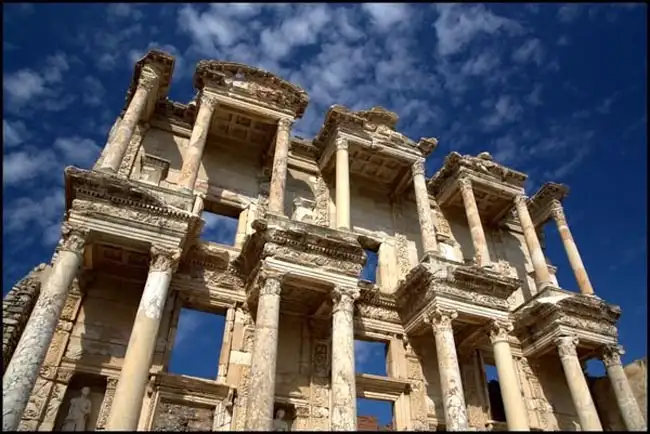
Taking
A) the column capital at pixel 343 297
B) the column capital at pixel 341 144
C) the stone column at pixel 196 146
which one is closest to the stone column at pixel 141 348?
the stone column at pixel 196 146

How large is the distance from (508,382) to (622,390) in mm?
4354

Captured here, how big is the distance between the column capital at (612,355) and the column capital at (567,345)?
1.24 metres

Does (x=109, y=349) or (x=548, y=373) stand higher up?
(x=548, y=373)

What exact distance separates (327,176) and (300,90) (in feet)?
11.4

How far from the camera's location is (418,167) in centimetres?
1894

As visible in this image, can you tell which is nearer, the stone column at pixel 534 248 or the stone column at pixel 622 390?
the stone column at pixel 622 390

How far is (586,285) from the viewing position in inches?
725

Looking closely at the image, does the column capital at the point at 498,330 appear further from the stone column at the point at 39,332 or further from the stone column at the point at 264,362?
the stone column at the point at 39,332

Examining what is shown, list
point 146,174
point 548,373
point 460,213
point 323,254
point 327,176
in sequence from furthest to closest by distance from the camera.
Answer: point 460,213 → point 327,176 → point 548,373 → point 146,174 → point 323,254

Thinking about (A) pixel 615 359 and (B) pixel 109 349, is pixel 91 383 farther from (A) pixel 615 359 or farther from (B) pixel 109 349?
(A) pixel 615 359

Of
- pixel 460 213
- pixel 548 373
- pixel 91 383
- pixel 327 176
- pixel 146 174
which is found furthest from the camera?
pixel 460 213

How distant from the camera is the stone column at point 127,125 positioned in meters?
13.6

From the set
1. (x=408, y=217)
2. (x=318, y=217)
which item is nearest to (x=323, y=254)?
(x=318, y=217)

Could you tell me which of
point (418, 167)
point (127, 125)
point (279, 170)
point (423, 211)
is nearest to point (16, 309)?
point (127, 125)
